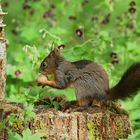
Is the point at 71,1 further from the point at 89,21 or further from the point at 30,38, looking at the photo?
the point at 30,38

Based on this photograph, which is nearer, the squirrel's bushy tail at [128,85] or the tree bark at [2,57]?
the tree bark at [2,57]

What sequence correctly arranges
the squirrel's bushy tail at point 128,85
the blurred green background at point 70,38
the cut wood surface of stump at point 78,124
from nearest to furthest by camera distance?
1. the cut wood surface of stump at point 78,124
2. the squirrel's bushy tail at point 128,85
3. the blurred green background at point 70,38

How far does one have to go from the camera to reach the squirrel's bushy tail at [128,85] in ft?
21.4

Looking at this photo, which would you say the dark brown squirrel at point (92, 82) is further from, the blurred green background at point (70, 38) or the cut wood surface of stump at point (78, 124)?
the blurred green background at point (70, 38)

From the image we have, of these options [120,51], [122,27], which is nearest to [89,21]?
[122,27]

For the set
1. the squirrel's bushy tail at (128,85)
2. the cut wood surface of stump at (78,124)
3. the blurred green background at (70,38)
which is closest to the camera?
the cut wood surface of stump at (78,124)

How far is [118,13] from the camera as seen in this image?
40.8ft

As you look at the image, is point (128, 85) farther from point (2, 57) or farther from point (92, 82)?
point (2, 57)

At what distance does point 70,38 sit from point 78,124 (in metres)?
4.17

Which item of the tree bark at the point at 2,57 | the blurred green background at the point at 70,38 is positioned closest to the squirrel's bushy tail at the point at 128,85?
the blurred green background at the point at 70,38

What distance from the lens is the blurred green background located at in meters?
7.66

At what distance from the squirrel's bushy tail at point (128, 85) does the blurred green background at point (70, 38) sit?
0.38 meters

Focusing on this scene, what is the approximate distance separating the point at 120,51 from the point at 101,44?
5.54ft

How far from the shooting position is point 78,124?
621 cm
